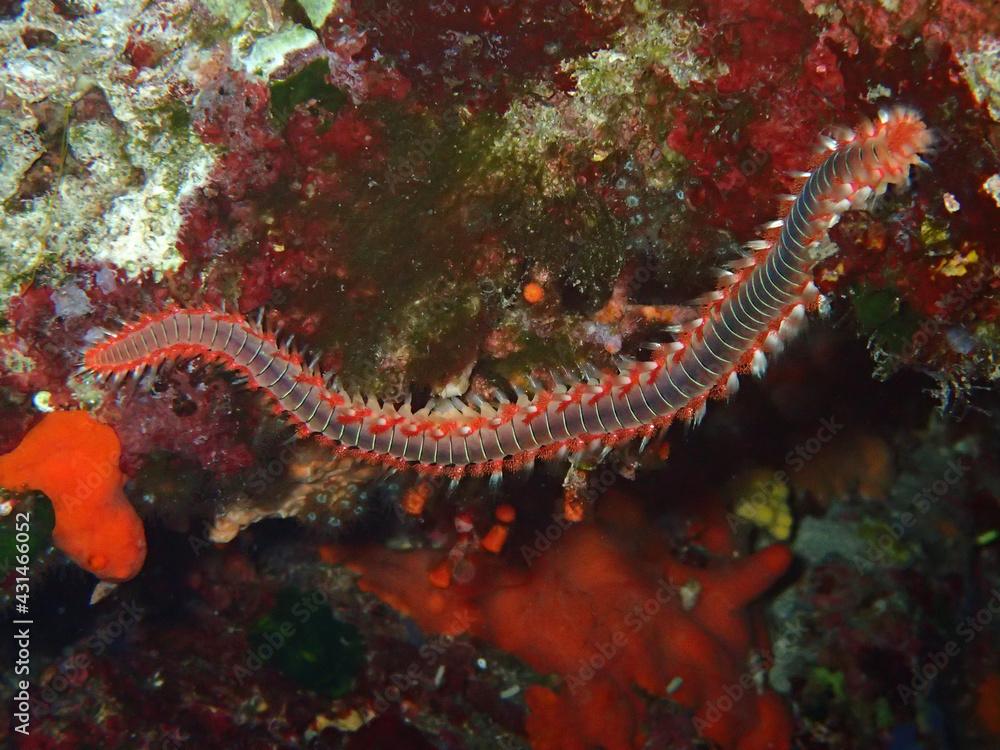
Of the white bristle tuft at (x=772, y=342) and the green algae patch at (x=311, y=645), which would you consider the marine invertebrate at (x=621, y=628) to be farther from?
the white bristle tuft at (x=772, y=342)

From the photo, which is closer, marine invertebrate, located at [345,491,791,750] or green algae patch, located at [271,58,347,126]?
green algae patch, located at [271,58,347,126]

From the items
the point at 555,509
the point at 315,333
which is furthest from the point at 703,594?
the point at 315,333

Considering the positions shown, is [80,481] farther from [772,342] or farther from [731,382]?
[772,342]

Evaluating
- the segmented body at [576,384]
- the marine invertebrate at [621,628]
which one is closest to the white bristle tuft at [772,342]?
the segmented body at [576,384]

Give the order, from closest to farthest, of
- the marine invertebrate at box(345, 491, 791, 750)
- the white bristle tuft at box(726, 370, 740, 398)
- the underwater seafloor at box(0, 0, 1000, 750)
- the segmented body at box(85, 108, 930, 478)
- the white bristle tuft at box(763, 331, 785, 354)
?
1. the segmented body at box(85, 108, 930, 478)
2. the underwater seafloor at box(0, 0, 1000, 750)
3. the white bristle tuft at box(763, 331, 785, 354)
4. the white bristle tuft at box(726, 370, 740, 398)
5. the marine invertebrate at box(345, 491, 791, 750)

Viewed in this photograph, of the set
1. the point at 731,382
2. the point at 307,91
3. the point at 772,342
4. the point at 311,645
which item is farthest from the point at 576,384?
the point at 311,645

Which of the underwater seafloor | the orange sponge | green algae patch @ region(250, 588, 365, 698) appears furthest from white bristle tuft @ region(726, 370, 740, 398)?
the orange sponge

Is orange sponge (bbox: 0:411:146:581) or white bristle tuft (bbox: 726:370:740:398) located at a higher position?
white bristle tuft (bbox: 726:370:740:398)

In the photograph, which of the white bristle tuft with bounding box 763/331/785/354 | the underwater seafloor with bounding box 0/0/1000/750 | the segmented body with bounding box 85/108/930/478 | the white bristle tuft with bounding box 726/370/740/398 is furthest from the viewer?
the white bristle tuft with bounding box 726/370/740/398

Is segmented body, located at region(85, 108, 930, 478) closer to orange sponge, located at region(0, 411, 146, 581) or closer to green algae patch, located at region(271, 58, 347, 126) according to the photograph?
orange sponge, located at region(0, 411, 146, 581)
